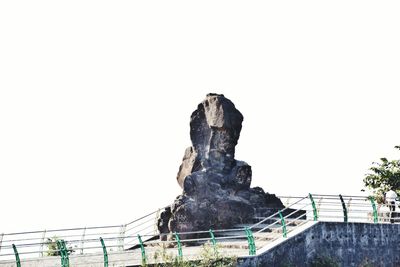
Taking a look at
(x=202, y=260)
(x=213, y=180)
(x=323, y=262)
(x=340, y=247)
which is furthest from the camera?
(x=213, y=180)

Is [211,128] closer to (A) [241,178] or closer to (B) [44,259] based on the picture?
(A) [241,178]

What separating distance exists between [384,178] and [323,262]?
960cm

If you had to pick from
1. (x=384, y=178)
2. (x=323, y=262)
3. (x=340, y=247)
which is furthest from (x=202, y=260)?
(x=384, y=178)

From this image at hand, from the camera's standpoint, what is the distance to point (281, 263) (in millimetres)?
26688

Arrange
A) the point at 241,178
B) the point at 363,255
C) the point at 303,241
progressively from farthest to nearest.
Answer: the point at 241,178 → the point at 363,255 → the point at 303,241

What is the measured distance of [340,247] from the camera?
29.0 metres

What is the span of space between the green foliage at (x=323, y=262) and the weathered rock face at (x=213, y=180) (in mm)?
3906

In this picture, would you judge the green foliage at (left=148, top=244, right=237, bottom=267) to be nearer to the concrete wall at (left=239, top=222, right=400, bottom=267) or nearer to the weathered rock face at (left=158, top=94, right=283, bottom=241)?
the concrete wall at (left=239, top=222, right=400, bottom=267)

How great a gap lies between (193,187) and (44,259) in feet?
20.4

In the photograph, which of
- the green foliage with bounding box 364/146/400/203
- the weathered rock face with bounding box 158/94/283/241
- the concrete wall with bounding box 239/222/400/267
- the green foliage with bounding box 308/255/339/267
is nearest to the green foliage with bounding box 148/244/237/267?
the concrete wall with bounding box 239/222/400/267

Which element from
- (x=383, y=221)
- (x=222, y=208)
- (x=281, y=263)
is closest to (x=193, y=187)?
(x=222, y=208)

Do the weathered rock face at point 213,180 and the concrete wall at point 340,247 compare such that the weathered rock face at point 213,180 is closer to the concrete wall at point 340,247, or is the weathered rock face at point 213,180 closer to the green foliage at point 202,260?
the concrete wall at point 340,247

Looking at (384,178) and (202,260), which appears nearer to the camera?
(202,260)

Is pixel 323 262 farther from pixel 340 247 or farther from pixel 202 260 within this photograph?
pixel 202 260
